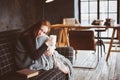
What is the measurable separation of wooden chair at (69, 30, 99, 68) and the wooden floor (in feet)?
1.59

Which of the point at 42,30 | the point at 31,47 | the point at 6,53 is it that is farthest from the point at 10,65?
the point at 42,30

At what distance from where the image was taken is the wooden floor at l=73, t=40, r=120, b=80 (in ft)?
14.7

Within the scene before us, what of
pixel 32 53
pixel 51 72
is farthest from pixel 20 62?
pixel 51 72

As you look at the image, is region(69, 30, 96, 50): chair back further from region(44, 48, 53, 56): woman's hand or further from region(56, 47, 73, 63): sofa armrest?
region(44, 48, 53, 56): woman's hand

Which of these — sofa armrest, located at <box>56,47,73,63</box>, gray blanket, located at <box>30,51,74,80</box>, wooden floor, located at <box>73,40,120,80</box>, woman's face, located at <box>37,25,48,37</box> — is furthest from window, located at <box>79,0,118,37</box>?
woman's face, located at <box>37,25,48,37</box>

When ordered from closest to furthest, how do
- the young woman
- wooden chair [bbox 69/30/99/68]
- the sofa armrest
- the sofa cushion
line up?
the sofa cushion
the young woman
the sofa armrest
wooden chair [bbox 69/30/99/68]

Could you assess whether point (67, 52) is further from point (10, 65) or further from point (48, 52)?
point (10, 65)

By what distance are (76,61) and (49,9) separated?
3.34 m

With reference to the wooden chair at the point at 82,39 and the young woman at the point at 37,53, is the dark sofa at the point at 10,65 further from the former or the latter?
the wooden chair at the point at 82,39

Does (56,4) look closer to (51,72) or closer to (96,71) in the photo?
(96,71)

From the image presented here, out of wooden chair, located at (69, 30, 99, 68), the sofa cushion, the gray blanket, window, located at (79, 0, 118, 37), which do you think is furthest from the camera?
window, located at (79, 0, 118, 37)

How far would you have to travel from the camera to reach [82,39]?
5.04 metres

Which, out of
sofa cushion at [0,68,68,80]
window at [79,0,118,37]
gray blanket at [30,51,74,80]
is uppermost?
window at [79,0,118,37]

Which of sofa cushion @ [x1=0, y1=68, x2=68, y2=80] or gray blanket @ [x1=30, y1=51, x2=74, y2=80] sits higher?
gray blanket @ [x1=30, y1=51, x2=74, y2=80]
